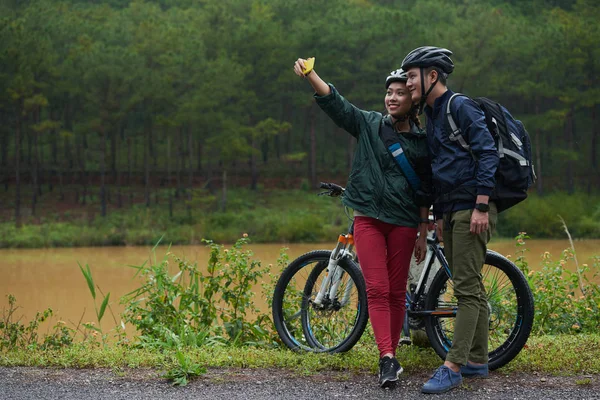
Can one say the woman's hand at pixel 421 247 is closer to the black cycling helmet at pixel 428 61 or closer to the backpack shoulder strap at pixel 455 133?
the backpack shoulder strap at pixel 455 133

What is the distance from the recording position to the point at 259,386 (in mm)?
4168

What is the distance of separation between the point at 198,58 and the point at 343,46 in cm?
818

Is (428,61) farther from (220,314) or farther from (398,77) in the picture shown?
(220,314)

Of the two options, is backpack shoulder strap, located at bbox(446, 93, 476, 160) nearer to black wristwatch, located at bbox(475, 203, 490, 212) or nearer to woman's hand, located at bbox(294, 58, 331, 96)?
black wristwatch, located at bbox(475, 203, 490, 212)

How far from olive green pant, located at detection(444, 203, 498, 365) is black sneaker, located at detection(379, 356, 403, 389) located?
27cm

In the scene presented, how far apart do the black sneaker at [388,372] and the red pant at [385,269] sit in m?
0.08

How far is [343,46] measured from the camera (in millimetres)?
42938

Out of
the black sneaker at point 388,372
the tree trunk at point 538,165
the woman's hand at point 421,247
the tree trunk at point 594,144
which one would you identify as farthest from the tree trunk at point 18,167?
the black sneaker at point 388,372

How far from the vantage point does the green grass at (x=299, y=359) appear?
445 cm

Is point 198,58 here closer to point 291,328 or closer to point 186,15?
point 186,15

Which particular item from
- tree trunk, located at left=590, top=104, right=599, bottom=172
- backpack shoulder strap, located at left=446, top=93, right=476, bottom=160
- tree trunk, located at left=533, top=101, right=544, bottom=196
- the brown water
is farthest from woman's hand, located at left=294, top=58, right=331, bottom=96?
tree trunk, located at left=590, top=104, right=599, bottom=172

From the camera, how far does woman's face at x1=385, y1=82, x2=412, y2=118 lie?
4.37 meters

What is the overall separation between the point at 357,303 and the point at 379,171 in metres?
0.88

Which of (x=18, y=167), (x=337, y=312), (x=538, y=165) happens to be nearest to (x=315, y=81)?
(x=337, y=312)
